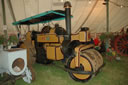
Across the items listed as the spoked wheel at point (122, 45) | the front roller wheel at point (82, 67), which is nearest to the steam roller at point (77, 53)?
the front roller wheel at point (82, 67)

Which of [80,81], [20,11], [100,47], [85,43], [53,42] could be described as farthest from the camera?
[20,11]

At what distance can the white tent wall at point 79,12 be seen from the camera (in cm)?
497

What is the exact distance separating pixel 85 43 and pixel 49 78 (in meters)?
1.17

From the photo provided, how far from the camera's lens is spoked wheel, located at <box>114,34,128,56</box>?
14.8 feet

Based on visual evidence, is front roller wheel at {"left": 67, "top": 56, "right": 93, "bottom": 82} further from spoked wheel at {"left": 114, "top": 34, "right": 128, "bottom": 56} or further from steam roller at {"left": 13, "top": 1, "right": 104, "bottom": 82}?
spoked wheel at {"left": 114, "top": 34, "right": 128, "bottom": 56}

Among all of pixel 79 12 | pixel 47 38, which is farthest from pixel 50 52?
pixel 79 12

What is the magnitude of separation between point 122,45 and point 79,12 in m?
2.80

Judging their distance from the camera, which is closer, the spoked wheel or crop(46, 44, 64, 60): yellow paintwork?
crop(46, 44, 64, 60): yellow paintwork

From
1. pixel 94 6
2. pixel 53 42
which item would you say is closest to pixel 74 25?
pixel 94 6

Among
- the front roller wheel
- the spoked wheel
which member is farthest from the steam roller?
the spoked wheel

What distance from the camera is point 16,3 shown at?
4719mm

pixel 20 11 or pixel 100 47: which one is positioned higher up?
pixel 20 11

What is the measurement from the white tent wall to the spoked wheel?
95.3 inches

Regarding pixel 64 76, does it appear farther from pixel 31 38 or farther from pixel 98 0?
pixel 98 0
